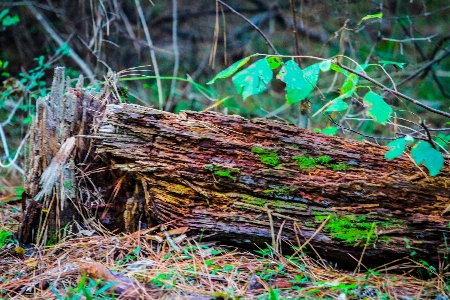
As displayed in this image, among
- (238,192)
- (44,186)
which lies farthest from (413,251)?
(44,186)

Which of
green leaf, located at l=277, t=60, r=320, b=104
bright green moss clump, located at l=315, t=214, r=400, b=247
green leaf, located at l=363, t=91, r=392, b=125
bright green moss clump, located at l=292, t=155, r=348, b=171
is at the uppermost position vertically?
green leaf, located at l=277, t=60, r=320, b=104

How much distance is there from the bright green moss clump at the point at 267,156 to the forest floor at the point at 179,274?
1.25ft

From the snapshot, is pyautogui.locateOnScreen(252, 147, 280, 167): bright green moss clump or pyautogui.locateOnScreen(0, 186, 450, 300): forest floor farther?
pyautogui.locateOnScreen(252, 147, 280, 167): bright green moss clump

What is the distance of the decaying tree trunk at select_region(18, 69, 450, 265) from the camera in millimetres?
1842

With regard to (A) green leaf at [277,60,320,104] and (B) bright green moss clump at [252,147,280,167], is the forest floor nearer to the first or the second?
(B) bright green moss clump at [252,147,280,167]

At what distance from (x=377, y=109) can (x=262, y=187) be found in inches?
24.1

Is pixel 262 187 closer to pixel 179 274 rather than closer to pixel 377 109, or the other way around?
pixel 179 274

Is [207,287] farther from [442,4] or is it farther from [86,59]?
[442,4]

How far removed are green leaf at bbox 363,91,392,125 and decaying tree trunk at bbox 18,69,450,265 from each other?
426 mm

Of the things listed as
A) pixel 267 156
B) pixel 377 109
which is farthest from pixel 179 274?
pixel 377 109

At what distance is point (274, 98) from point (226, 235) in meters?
3.57

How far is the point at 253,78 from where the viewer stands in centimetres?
165

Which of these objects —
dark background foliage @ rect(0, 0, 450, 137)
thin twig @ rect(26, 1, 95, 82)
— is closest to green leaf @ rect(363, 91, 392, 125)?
dark background foliage @ rect(0, 0, 450, 137)

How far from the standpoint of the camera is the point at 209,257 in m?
1.87
